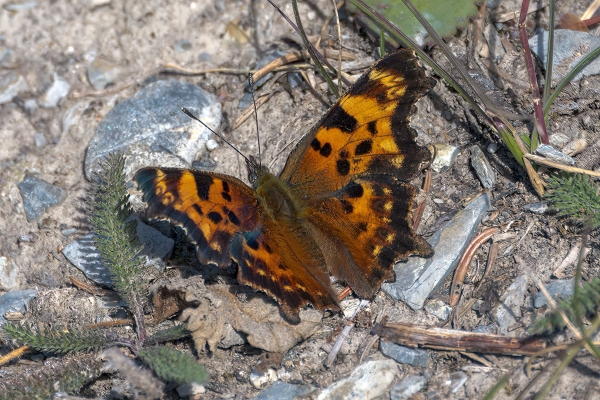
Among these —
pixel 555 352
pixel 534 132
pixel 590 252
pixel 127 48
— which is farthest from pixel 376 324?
pixel 127 48

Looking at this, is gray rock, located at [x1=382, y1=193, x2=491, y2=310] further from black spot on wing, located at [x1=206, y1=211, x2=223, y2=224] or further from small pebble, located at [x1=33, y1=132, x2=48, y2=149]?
small pebble, located at [x1=33, y1=132, x2=48, y2=149]

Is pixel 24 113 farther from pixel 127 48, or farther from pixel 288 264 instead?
pixel 288 264

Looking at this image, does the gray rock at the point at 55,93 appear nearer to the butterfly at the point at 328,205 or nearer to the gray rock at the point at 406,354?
the butterfly at the point at 328,205

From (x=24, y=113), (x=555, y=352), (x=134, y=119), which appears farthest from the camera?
(x=24, y=113)

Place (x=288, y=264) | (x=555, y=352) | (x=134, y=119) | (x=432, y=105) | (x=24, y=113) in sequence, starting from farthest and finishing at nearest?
(x=24, y=113)
(x=134, y=119)
(x=432, y=105)
(x=288, y=264)
(x=555, y=352)

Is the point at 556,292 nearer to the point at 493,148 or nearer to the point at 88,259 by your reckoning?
the point at 493,148

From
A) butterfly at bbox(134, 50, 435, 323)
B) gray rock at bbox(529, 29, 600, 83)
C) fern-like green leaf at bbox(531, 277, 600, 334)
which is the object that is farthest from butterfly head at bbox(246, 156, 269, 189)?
gray rock at bbox(529, 29, 600, 83)

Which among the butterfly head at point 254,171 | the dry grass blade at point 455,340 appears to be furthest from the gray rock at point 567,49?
the butterfly head at point 254,171

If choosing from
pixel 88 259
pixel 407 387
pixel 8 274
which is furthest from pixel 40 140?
pixel 407 387
